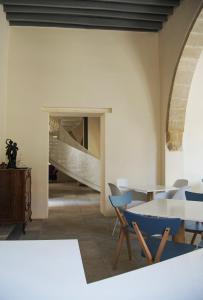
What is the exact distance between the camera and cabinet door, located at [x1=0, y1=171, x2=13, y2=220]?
18.5ft

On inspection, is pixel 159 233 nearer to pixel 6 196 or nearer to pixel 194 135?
pixel 6 196

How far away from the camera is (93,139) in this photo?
48.2ft

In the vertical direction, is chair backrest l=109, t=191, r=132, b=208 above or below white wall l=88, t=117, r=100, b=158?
below

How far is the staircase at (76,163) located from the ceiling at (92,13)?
587 cm

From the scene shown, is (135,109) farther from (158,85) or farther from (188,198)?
(188,198)

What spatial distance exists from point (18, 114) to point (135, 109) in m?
2.78

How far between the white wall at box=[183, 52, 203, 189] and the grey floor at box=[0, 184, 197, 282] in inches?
91.8

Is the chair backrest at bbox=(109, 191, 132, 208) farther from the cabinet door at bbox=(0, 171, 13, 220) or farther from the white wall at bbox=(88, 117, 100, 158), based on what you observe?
the white wall at bbox=(88, 117, 100, 158)

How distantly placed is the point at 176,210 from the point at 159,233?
573 millimetres

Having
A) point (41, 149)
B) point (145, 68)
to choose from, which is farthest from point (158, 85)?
point (41, 149)

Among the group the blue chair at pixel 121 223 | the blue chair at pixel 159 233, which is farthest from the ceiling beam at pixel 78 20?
the blue chair at pixel 159 233

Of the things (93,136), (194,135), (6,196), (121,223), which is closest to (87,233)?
(6,196)

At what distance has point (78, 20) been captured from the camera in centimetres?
677

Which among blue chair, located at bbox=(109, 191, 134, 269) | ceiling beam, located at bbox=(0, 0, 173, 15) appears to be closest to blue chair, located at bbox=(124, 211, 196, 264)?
blue chair, located at bbox=(109, 191, 134, 269)
